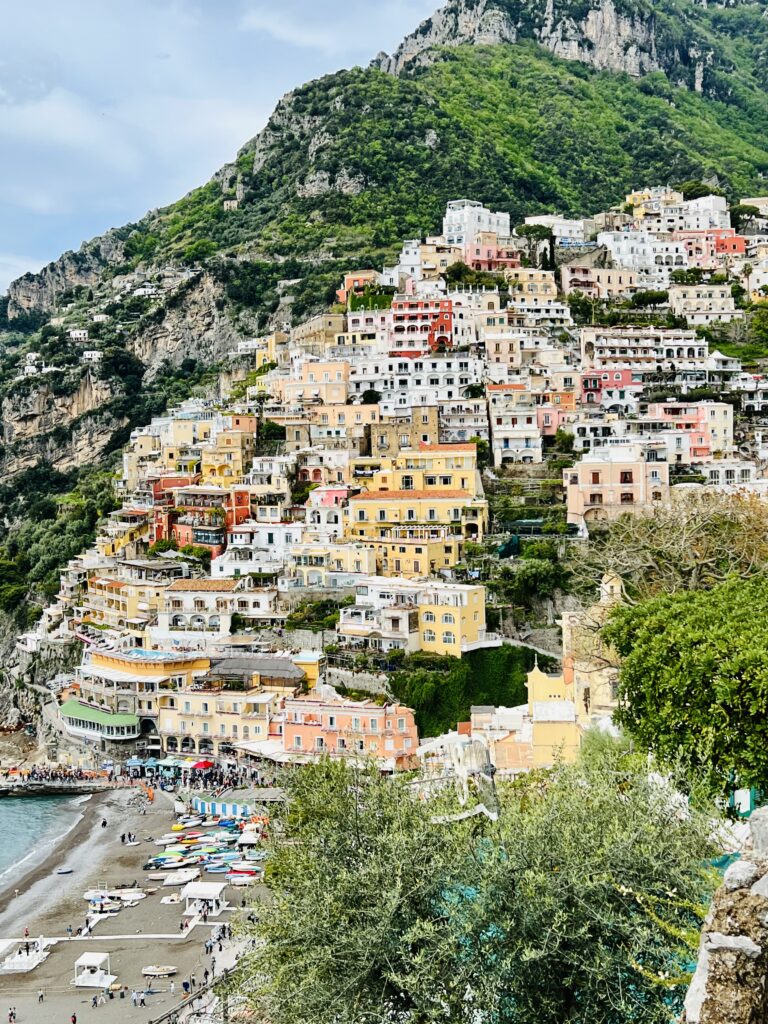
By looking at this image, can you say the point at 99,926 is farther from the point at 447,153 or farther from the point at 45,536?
the point at 447,153

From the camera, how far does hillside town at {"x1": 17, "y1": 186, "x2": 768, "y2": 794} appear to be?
48.8 m

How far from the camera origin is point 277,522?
62344mm

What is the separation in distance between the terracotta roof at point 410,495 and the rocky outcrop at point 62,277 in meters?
101

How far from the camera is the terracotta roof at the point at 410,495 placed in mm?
57719

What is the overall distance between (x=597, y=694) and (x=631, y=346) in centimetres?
4486

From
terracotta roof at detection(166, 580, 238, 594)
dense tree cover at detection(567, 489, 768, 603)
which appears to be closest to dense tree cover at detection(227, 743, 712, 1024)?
dense tree cover at detection(567, 489, 768, 603)

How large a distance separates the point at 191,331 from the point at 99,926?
3140 inches

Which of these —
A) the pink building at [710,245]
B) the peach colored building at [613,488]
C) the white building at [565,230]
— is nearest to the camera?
the peach colored building at [613,488]

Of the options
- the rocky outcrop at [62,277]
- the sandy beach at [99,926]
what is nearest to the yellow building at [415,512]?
the sandy beach at [99,926]

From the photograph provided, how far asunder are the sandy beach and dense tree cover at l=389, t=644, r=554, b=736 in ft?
36.2

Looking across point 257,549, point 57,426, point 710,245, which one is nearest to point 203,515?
point 257,549

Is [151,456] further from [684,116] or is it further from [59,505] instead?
[684,116]

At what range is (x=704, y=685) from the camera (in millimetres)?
21984

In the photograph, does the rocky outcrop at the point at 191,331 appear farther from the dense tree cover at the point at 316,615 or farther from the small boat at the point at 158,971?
the small boat at the point at 158,971
